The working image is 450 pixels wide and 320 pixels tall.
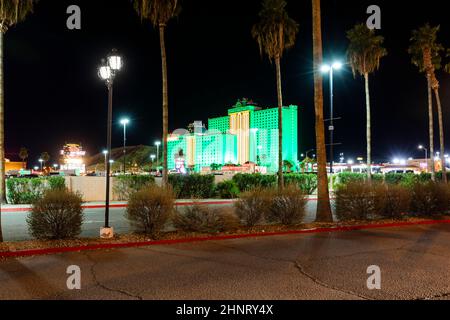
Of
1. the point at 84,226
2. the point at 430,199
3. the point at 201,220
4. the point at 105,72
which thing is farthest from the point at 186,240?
the point at 430,199

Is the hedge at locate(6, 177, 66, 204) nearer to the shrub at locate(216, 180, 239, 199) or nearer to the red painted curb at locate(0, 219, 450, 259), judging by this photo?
the shrub at locate(216, 180, 239, 199)

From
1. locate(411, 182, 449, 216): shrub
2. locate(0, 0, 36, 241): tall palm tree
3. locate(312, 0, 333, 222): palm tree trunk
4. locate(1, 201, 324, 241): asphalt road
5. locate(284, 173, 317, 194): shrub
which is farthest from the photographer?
locate(284, 173, 317, 194): shrub

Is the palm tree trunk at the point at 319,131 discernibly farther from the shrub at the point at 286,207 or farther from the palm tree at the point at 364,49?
the palm tree at the point at 364,49

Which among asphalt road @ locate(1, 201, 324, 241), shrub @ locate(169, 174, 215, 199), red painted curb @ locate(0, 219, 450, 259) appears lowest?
red painted curb @ locate(0, 219, 450, 259)

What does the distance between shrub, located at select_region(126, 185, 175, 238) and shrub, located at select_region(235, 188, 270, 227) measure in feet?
8.28

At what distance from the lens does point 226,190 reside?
29219 mm

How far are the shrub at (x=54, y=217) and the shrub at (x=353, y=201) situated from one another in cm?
889

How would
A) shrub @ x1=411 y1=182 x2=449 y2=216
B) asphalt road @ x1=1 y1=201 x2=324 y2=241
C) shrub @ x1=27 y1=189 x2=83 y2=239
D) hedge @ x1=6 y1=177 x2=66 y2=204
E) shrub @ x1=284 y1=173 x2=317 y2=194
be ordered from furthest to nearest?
shrub @ x1=284 y1=173 x2=317 y2=194, hedge @ x1=6 y1=177 x2=66 y2=204, shrub @ x1=411 y1=182 x2=449 y2=216, asphalt road @ x1=1 y1=201 x2=324 y2=241, shrub @ x1=27 y1=189 x2=83 y2=239

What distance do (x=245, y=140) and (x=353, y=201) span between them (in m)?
154

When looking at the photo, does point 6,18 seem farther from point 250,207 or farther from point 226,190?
point 226,190

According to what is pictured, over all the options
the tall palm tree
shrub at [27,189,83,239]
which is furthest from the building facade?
shrub at [27,189,83,239]

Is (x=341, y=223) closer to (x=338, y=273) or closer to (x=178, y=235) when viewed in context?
(x=178, y=235)

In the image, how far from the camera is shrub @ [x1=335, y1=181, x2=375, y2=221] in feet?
47.9

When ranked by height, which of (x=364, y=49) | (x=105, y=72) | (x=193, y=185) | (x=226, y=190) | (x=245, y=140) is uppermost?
(x=245, y=140)
